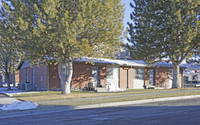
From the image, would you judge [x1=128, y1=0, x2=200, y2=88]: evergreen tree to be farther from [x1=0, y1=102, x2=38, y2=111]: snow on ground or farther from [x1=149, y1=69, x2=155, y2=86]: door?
[x1=0, y1=102, x2=38, y2=111]: snow on ground

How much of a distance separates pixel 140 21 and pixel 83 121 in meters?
17.7

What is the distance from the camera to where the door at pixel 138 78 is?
30544 mm

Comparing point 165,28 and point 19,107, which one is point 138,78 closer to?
point 165,28

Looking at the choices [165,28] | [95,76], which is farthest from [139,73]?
[165,28]

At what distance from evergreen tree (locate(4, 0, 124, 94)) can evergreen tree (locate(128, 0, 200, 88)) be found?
5.90m

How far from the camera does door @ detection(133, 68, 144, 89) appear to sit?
100ft

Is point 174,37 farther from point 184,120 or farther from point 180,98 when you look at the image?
point 184,120

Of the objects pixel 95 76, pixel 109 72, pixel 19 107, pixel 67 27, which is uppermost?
pixel 67 27

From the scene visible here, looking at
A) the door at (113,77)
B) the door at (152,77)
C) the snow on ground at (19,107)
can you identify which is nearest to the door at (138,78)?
the door at (152,77)

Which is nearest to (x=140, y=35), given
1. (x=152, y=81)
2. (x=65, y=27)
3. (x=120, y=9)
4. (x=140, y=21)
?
(x=140, y=21)

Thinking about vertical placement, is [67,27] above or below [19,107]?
above

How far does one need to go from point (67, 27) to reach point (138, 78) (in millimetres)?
16641

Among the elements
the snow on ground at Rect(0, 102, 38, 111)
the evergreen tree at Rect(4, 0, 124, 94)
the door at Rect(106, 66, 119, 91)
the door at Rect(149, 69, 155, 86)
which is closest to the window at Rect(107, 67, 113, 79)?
the door at Rect(106, 66, 119, 91)

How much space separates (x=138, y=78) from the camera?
30.9 meters
